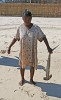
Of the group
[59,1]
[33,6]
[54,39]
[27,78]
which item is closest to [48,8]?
[33,6]

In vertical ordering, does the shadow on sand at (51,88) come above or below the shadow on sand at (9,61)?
above

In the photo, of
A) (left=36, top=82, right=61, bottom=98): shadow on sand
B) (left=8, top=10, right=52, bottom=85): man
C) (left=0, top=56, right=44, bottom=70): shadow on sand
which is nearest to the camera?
(left=8, top=10, right=52, bottom=85): man

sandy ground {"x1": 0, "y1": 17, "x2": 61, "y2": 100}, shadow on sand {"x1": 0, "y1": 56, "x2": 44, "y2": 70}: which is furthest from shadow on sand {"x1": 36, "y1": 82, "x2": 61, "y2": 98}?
shadow on sand {"x1": 0, "y1": 56, "x2": 44, "y2": 70}

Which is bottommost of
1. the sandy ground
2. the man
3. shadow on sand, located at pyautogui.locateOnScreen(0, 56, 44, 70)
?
shadow on sand, located at pyautogui.locateOnScreen(0, 56, 44, 70)

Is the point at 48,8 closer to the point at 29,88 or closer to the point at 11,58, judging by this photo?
the point at 11,58

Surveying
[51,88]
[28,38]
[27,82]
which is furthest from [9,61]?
[28,38]

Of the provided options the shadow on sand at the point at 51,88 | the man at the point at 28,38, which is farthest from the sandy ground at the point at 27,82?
the man at the point at 28,38

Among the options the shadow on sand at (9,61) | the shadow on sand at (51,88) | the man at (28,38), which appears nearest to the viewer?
the man at (28,38)

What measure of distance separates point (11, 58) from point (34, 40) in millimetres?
2886

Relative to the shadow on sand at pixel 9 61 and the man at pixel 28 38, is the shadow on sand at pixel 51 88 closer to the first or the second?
the man at pixel 28 38

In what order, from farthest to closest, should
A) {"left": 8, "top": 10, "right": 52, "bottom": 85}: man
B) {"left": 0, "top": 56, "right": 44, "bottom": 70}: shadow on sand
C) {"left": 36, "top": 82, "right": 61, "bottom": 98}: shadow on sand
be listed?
{"left": 0, "top": 56, "right": 44, "bottom": 70}: shadow on sand → {"left": 36, "top": 82, "right": 61, "bottom": 98}: shadow on sand → {"left": 8, "top": 10, "right": 52, "bottom": 85}: man

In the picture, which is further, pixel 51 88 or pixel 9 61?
pixel 9 61

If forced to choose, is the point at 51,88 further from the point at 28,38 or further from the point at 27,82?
the point at 28,38

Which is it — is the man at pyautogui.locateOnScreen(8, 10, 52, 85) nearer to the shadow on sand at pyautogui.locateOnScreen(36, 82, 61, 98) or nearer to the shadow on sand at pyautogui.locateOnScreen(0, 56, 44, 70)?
the shadow on sand at pyautogui.locateOnScreen(36, 82, 61, 98)
